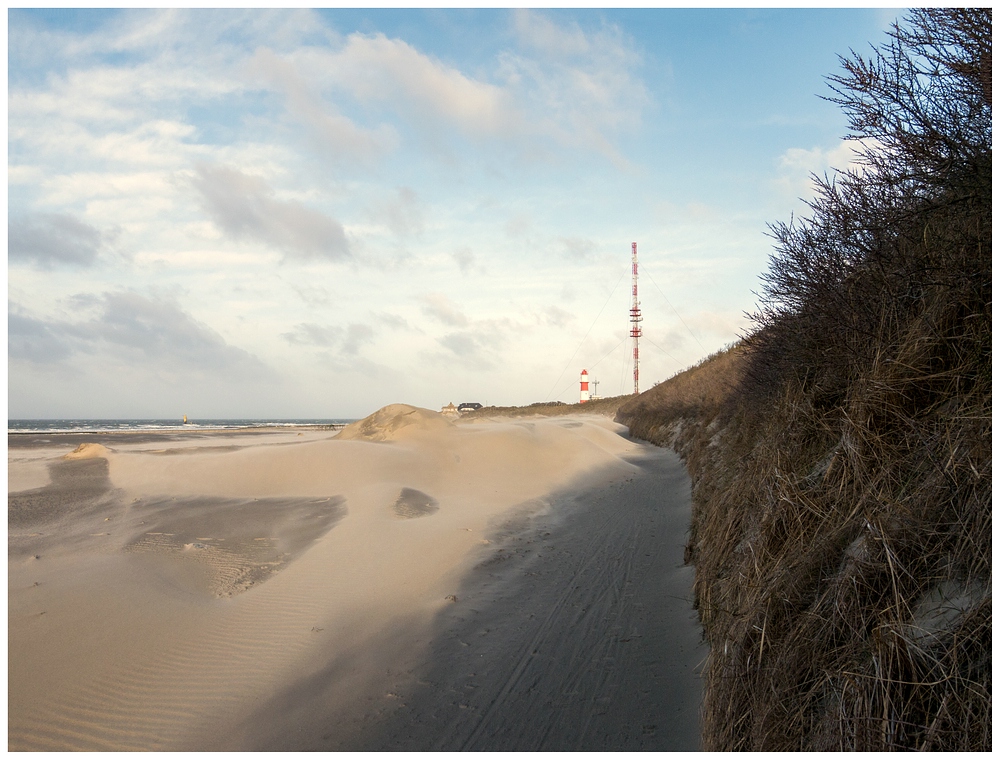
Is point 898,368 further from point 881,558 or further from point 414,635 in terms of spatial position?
point 414,635

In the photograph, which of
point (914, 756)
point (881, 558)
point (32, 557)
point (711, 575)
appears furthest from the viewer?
point (32, 557)

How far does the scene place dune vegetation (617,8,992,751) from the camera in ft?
8.45

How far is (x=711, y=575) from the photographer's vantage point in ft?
21.0

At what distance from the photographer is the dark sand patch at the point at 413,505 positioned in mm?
13502

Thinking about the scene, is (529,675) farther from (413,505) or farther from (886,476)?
(413,505)

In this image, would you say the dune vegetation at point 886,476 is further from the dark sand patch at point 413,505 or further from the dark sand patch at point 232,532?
the dark sand patch at point 413,505

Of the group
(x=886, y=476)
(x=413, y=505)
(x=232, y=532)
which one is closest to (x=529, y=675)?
(x=886, y=476)

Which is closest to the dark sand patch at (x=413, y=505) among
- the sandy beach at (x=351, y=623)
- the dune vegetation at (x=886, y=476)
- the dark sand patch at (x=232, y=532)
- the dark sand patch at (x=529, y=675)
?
the sandy beach at (x=351, y=623)

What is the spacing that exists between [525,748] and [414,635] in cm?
247

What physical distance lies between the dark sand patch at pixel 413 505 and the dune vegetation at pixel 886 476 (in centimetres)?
907

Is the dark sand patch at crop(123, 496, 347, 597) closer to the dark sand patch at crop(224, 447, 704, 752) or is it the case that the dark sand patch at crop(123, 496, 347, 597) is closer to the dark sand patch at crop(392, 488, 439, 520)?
the dark sand patch at crop(392, 488, 439, 520)

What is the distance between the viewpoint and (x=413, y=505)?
14.5 meters

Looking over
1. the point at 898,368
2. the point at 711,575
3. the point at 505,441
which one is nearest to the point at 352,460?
the point at 505,441

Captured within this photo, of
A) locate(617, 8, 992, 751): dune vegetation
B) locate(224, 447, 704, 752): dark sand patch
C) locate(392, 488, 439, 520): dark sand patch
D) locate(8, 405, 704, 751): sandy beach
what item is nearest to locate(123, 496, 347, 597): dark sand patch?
locate(8, 405, 704, 751): sandy beach
